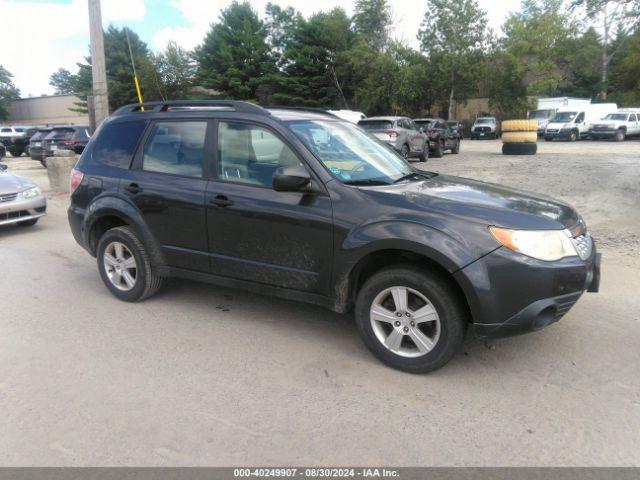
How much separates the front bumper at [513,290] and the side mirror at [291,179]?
1266 mm

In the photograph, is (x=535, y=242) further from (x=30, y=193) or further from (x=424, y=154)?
(x=424, y=154)

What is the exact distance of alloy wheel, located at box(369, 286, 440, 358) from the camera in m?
3.38

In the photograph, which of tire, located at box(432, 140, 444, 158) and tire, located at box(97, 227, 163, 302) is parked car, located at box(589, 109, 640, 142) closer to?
tire, located at box(432, 140, 444, 158)

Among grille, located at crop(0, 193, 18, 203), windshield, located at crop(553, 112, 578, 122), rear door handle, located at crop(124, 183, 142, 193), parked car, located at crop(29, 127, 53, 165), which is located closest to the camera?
rear door handle, located at crop(124, 183, 142, 193)

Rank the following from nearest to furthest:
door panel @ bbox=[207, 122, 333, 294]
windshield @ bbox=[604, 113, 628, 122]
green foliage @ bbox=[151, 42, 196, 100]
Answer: door panel @ bbox=[207, 122, 333, 294] → windshield @ bbox=[604, 113, 628, 122] → green foliage @ bbox=[151, 42, 196, 100]

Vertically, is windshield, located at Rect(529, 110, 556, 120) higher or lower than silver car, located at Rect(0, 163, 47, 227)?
higher

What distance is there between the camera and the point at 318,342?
13.1ft

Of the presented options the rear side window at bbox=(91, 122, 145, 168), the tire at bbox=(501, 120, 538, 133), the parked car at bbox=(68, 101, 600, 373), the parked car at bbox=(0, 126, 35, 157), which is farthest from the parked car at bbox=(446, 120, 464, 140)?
the parked car at bbox=(0, 126, 35, 157)

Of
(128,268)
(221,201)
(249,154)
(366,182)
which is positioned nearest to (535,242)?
(366,182)

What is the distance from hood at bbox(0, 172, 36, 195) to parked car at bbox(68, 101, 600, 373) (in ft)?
12.1

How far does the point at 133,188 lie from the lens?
15.1 feet

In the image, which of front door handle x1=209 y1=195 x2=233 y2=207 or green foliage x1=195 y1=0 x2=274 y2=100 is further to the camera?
green foliage x1=195 y1=0 x2=274 y2=100

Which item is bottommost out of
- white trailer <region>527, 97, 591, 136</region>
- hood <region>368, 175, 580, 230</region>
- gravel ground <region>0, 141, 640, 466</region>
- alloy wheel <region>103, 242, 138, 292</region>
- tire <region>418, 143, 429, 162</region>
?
gravel ground <region>0, 141, 640, 466</region>

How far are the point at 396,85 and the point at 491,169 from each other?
96.6 ft
